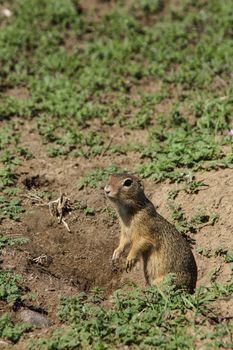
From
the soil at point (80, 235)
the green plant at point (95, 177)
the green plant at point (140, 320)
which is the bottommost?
the soil at point (80, 235)

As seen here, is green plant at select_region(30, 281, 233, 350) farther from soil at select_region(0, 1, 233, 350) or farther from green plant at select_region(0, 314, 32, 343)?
soil at select_region(0, 1, 233, 350)

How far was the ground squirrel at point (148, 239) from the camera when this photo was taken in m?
6.84

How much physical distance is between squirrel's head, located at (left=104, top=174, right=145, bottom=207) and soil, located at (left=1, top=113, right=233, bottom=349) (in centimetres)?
77

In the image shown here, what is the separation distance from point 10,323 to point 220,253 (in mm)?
2205

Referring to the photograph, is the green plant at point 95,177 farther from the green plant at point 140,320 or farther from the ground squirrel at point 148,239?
the green plant at point 140,320

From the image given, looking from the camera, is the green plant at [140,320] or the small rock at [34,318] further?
the small rock at [34,318]

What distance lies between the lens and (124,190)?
6.86 meters

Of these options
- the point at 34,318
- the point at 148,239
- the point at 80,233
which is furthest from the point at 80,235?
the point at 34,318

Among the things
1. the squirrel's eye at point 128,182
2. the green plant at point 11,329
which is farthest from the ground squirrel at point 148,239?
the green plant at point 11,329

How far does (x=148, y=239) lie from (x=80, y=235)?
1.02 m

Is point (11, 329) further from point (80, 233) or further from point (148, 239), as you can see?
point (80, 233)

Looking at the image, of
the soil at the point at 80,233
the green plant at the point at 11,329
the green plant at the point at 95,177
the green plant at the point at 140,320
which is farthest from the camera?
the green plant at the point at 95,177

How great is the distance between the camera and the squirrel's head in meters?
6.81

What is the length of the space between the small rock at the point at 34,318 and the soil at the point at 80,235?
0.65ft
